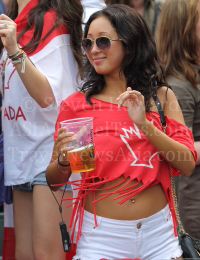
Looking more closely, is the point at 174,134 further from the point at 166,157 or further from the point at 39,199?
the point at 39,199

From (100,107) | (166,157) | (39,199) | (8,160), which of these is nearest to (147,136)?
(166,157)

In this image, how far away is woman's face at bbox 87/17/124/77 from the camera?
2.54m

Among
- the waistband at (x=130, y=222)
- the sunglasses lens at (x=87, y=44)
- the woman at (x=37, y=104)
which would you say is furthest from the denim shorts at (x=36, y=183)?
the sunglasses lens at (x=87, y=44)

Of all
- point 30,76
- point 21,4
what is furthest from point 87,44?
point 21,4

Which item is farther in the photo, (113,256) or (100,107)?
(100,107)

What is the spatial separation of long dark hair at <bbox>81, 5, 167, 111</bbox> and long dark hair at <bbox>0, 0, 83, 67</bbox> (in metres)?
0.36

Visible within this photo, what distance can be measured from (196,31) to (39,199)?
1.68 metres

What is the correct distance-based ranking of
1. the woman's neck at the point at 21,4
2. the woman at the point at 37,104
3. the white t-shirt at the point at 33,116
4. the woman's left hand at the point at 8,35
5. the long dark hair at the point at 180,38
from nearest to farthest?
the woman's left hand at the point at 8,35 < the woman at the point at 37,104 < the white t-shirt at the point at 33,116 < the woman's neck at the point at 21,4 < the long dark hair at the point at 180,38

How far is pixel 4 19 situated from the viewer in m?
2.72

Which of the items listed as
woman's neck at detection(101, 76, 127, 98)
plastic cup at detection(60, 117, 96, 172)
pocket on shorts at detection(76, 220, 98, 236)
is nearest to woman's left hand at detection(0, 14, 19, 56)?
woman's neck at detection(101, 76, 127, 98)

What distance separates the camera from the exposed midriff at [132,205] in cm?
232

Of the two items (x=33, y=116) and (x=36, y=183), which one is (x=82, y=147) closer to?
(x=36, y=183)

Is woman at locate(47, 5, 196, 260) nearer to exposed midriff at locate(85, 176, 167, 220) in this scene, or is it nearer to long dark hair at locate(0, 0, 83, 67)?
exposed midriff at locate(85, 176, 167, 220)

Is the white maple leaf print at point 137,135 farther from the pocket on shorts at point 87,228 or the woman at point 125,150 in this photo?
the pocket on shorts at point 87,228
